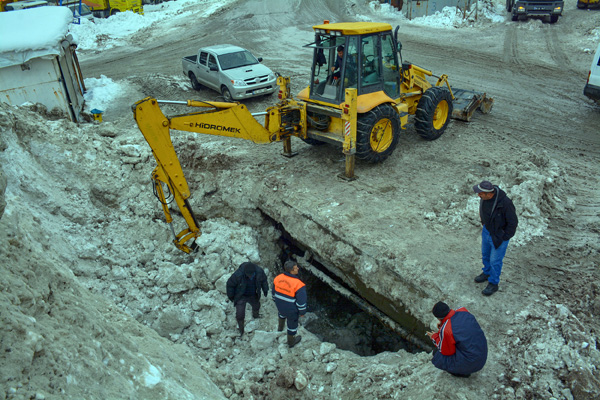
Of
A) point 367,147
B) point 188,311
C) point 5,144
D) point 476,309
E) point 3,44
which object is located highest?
point 3,44

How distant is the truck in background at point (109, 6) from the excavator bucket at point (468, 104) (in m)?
23.0

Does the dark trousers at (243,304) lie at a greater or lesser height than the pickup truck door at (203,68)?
lesser

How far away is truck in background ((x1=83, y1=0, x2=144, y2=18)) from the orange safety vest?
1056 inches

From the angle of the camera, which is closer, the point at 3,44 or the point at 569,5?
the point at 3,44

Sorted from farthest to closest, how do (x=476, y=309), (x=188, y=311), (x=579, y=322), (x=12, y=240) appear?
(x=188, y=311) < (x=476, y=309) < (x=579, y=322) < (x=12, y=240)

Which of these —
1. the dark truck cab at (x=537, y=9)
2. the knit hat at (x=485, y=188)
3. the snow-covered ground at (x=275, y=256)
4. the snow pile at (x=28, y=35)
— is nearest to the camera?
the snow-covered ground at (x=275, y=256)

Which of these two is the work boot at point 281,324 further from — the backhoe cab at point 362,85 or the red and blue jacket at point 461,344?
the backhoe cab at point 362,85

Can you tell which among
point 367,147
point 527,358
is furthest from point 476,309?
point 367,147

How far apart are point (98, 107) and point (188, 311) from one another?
32.4 ft

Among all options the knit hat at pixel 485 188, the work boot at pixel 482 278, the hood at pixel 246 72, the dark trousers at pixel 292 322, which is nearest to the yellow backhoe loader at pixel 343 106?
the dark trousers at pixel 292 322

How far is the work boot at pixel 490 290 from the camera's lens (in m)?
5.63

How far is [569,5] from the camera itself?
2352 cm

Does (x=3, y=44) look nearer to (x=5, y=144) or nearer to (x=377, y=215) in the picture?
(x=5, y=144)

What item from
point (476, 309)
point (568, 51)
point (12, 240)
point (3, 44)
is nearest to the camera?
point (12, 240)
